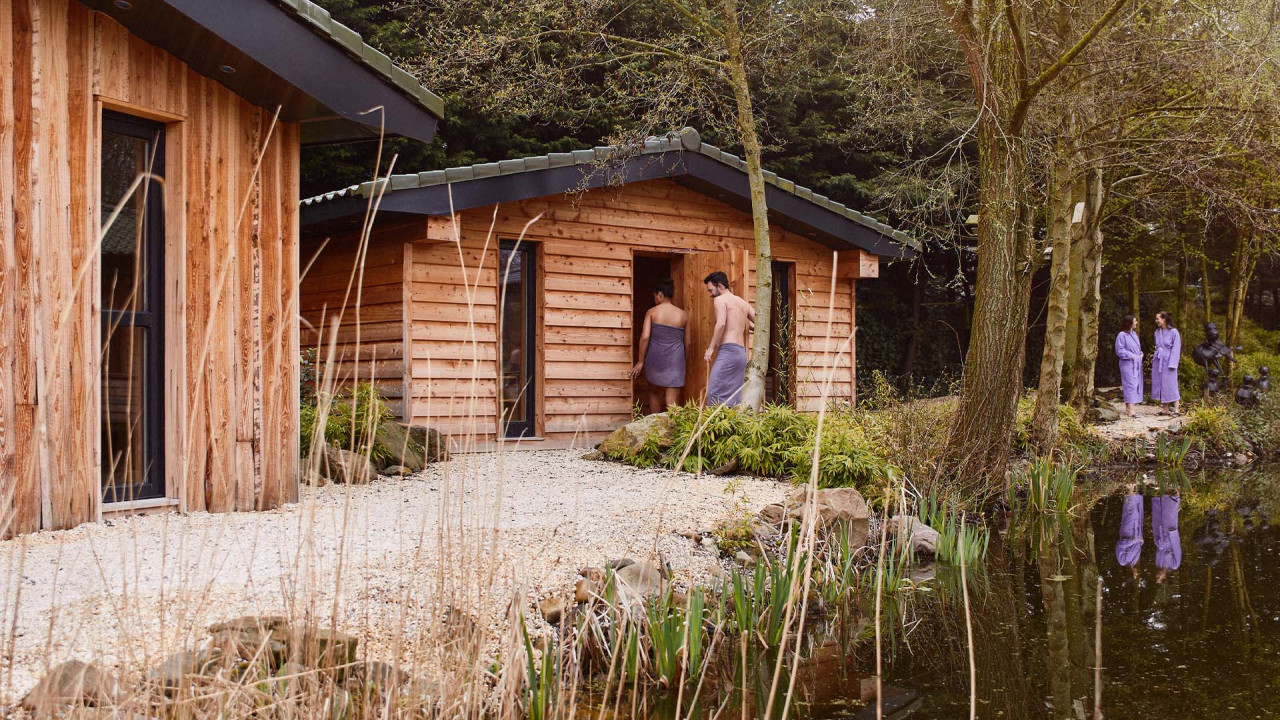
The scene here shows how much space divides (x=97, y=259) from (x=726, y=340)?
5.92m

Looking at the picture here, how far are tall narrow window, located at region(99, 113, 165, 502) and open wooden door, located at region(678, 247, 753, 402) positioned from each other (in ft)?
19.4

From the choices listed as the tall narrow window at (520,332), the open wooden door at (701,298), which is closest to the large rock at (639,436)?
the open wooden door at (701,298)

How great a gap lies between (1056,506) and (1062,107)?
438 cm

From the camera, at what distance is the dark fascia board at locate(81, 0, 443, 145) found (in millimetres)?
5180

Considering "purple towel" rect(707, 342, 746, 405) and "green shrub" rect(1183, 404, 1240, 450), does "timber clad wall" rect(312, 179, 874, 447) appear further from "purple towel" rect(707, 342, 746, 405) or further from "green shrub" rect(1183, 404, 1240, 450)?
"green shrub" rect(1183, 404, 1240, 450)

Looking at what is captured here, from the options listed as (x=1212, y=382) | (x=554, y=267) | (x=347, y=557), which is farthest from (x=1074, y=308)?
(x=347, y=557)

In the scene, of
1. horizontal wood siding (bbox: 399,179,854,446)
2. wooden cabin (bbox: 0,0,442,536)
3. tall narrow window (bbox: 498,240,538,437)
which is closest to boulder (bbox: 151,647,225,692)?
wooden cabin (bbox: 0,0,442,536)

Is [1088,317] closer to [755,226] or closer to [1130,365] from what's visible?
[1130,365]

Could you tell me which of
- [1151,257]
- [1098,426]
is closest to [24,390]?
[1098,426]

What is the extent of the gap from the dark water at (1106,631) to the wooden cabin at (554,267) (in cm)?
314

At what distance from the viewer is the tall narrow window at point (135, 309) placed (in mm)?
5348

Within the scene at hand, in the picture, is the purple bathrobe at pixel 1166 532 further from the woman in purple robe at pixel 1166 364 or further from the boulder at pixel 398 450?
the woman in purple robe at pixel 1166 364

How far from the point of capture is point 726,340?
973 centimetres

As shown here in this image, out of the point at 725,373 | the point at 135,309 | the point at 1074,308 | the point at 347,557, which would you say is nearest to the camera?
the point at 347,557
